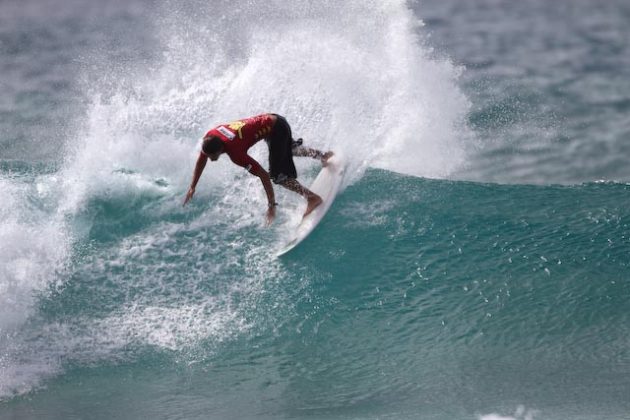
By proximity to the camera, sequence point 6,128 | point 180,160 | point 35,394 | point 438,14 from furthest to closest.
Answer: point 438,14
point 6,128
point 180,160
point 35,394

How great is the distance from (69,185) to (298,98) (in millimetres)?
2714

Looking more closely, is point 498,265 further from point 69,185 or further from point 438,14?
point 438,14

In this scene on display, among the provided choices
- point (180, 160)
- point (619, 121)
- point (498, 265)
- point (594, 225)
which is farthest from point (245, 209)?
point (619, 121)

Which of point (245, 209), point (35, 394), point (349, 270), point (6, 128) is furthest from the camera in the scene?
point (6, 128)

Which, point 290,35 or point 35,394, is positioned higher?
point 290,35

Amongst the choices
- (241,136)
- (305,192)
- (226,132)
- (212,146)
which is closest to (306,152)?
(305,192)

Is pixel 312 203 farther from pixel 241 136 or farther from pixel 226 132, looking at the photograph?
pixel 226 132

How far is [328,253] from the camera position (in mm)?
6645

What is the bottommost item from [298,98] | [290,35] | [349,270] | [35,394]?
[35,394]

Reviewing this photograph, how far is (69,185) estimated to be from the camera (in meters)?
7.35

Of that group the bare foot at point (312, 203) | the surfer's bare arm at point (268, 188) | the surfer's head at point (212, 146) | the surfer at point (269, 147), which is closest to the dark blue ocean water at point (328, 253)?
the bare foot at point (312, 203)

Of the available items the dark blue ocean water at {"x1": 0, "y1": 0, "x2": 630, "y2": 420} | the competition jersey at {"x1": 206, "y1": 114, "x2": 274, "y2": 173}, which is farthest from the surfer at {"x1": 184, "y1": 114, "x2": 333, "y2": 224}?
the dark blue ocean water at {"x1": 0, "y1": 0, "x2": 630, "y2": 420}

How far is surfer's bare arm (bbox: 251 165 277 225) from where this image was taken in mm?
6160

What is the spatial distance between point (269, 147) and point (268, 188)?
0.48m
